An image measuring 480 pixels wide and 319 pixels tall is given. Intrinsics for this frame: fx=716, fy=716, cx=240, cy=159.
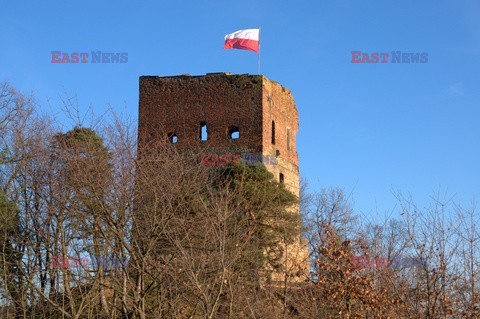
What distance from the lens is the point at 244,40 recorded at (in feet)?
90.0

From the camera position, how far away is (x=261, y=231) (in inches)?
941

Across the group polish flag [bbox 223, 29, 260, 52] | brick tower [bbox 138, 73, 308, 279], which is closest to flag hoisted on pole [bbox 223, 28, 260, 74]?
polish flag [bbox 223, 29, 260, 52]


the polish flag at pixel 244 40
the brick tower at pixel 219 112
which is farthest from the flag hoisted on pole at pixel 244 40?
the brick tower at pixel 219 112

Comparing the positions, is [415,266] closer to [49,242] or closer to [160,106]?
[49,242]

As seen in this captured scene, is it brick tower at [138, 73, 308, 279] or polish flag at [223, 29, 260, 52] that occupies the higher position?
polish flag at [223, 29, 260, 52]

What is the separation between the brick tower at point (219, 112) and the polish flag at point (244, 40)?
9.14ft

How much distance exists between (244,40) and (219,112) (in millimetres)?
3972

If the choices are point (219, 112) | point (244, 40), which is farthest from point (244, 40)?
point (219, 112)

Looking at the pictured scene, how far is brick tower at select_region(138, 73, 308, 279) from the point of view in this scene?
2983cm

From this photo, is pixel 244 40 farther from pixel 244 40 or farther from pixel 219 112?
pixel 219 112

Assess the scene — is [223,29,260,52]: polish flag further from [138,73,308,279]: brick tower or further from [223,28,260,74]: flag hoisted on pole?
[138,73,308,279]: brick tower

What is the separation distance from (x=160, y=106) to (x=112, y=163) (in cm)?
1751

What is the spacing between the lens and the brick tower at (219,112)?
29828 mm

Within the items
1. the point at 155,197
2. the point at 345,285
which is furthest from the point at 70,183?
the point at 345,285
